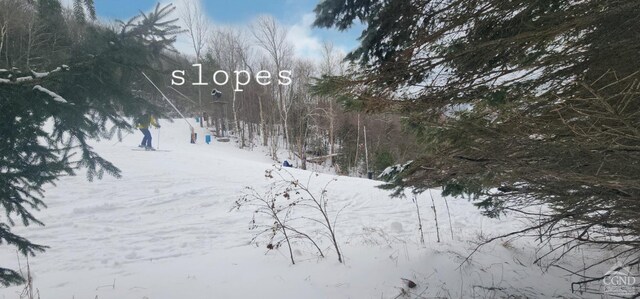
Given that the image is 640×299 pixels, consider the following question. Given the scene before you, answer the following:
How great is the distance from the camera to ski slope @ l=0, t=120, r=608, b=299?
361 centimetres

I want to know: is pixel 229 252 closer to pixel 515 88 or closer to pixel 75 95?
pixel 75 95

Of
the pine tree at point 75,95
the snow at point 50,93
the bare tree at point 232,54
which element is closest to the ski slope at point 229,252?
the pine tree at point 75,95

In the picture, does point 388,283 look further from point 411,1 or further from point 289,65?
point 289,65

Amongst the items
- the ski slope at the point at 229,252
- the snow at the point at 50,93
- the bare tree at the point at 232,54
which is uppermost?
the bare tree at the point at 232,54

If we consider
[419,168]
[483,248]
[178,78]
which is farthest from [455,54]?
[483,248]

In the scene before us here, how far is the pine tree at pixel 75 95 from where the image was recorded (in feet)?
7.64

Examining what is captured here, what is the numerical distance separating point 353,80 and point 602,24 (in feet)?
5.20

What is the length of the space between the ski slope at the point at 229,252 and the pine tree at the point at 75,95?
1.66 m

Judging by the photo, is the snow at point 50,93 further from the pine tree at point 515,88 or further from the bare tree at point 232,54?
the bare tree at point 232,54

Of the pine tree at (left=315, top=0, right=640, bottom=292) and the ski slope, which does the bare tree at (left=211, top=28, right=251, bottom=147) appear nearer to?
the ski slope

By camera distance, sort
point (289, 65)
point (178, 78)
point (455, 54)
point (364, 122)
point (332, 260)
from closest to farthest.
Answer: point (455, 54) → point (178, 78) → point (332, 260) → point (364, 122) → point (289, 65)

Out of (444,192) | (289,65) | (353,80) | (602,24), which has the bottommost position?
(444,192)

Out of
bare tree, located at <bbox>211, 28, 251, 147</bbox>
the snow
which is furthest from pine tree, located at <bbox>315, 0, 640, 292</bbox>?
bare tree, located at <bbox>211, 28, 251, 147</bbox>

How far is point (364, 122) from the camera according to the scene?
23250 millimetres
